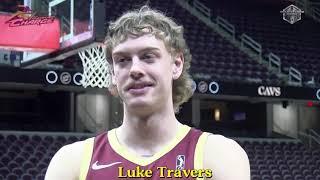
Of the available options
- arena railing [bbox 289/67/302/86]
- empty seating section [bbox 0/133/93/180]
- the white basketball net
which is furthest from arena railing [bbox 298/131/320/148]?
the white basketball net

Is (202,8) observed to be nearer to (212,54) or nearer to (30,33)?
(212,54)

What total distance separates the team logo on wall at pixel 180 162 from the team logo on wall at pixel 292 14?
1639 cm

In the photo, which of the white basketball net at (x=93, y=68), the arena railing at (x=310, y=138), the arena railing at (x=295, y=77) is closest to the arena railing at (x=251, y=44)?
the arena railing at (x=295, y=77)

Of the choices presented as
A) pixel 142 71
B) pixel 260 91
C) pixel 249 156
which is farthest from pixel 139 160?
pixel 260 91

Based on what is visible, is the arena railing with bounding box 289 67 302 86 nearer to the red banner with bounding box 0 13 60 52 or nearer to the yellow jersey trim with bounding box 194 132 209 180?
the red banner with bounding box 0 13 60 52

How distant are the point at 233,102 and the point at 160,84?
15.0 m

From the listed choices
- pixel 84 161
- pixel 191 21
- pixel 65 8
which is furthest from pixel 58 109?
pixel 84 161

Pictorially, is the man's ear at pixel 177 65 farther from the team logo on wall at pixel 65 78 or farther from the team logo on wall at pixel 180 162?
the team logo on wall at pixel 65 78

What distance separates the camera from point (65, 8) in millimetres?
8430

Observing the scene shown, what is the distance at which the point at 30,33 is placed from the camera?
27.6ft

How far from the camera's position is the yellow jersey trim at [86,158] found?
64.2 inches

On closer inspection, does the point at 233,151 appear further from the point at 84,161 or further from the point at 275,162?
the point at 275,162

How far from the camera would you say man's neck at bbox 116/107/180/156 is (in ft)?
5.45

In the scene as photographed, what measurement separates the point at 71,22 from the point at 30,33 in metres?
0.64
